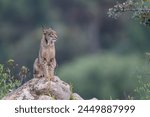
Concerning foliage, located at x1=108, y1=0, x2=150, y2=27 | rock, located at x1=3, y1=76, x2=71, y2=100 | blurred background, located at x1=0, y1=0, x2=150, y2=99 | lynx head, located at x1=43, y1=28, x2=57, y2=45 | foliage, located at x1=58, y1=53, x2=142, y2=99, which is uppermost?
blurred background, located at x1=0, y1=0, x2=150, y2=99

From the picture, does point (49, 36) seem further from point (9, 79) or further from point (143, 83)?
point (143, 83)

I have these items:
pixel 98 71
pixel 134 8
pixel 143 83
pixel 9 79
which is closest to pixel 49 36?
pixel 9 79

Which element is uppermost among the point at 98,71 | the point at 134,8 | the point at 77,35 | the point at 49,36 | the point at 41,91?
the point at 77,35

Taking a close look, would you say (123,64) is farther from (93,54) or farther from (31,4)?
(31,4)

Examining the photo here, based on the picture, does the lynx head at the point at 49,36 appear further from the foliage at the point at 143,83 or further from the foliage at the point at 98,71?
the foliage at the point at 98,71

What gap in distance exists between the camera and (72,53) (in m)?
49.0

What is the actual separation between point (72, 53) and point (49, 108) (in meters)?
40.1

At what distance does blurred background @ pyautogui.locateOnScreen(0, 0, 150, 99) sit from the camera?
41.7 m

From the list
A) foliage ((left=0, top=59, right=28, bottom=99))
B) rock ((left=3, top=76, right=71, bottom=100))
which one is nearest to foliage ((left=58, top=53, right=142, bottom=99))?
foliage ((left=0, top=59, right=28, bottom=99))

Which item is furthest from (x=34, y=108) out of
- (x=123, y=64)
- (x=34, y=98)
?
(x=123, y=64)

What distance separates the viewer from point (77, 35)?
52.4 metres

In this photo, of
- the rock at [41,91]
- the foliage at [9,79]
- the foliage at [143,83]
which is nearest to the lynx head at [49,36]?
the rock at [41,91]

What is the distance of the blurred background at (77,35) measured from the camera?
137 ft

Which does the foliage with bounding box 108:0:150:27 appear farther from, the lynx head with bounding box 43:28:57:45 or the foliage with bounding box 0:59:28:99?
the lynx head with bounding box 43:28:57:45
